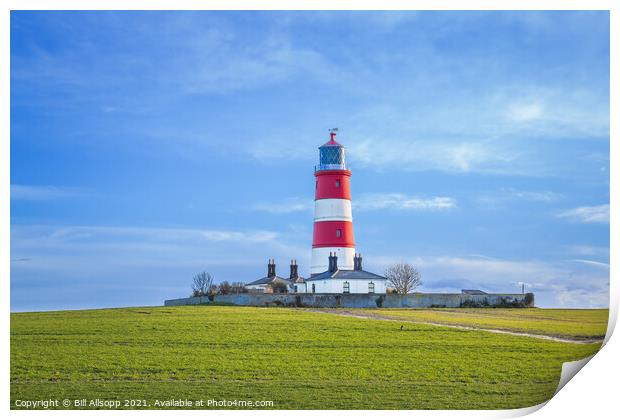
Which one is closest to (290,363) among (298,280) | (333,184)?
(333,184)

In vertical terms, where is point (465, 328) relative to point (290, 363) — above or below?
above

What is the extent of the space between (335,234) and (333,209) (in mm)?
1312

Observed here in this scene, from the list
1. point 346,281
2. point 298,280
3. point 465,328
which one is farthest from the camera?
point 298,280

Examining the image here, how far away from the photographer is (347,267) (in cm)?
4244

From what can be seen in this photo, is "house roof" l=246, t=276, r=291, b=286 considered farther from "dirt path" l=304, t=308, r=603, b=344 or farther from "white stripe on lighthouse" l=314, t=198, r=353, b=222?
"dirt path" l=304, t=308, r=603, b=344

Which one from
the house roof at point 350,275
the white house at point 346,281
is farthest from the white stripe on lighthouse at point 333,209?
the house roof at point 350,275

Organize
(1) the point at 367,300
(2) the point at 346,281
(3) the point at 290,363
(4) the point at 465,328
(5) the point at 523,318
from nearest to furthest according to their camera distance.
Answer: (3) the point at 290,363, (4) the point at 465,328, (5) the point at 523,318, (1) the point at 367,300, (2) the point at 346,281

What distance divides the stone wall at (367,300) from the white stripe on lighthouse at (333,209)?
20.1 feet

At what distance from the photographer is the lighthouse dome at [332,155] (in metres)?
42.9

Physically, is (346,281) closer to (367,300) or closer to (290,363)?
(367,300)

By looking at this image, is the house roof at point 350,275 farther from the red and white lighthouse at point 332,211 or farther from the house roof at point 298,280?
the house roof at point 298,280

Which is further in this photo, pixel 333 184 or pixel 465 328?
pixel 333 184

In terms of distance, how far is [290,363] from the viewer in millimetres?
21125
